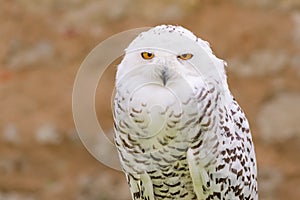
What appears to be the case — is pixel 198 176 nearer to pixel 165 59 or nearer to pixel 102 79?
pixel 165 59

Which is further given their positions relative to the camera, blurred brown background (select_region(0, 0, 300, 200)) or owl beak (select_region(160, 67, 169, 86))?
blurred brown background (select_region(0, 0, 300, 200))

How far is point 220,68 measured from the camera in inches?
61.4

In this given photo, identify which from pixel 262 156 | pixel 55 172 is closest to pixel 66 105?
pixel 55 172

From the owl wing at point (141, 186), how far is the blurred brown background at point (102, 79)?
61.8 inches

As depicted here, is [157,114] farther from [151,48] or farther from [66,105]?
[66,105]

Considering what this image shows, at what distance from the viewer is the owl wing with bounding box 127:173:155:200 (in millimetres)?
1625

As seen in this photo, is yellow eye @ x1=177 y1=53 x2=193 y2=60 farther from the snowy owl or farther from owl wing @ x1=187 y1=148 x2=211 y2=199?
owl wing @ x1=187 y1=148 x2=211 y2=199

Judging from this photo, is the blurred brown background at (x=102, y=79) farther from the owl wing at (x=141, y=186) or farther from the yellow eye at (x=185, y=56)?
the yellow eye at (x=185, y=56)

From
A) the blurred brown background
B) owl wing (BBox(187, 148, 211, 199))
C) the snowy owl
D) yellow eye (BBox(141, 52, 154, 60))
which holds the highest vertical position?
the blurred brown background

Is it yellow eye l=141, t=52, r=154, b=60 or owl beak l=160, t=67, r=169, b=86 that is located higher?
yellow eye l=141, t=52, r=154, b=60

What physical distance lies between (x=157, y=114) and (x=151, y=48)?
120mm

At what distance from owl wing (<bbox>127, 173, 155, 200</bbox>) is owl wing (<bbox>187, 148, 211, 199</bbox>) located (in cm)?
9

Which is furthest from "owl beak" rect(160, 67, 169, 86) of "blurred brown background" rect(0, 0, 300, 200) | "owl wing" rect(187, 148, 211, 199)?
"blurred brown background" rect(0, 0, 300, 200)

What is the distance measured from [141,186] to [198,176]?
13 centimetres
